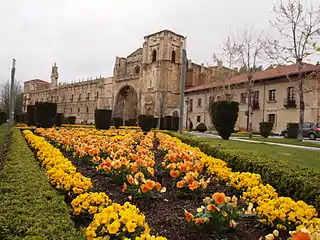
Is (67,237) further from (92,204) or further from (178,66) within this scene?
(178,66)

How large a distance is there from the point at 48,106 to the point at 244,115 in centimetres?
2360

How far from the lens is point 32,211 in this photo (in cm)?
282

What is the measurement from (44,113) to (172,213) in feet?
60.6

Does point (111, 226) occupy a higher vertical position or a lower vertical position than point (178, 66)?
lower

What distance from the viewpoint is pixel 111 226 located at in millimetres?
2406

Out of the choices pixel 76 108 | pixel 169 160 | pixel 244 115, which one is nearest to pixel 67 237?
pixel 169 160

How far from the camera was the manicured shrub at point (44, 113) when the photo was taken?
20.5m

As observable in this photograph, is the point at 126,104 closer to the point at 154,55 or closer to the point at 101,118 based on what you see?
the point at 154,55

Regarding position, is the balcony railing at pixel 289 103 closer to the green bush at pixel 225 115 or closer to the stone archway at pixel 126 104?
the green bush at pixel 225 115

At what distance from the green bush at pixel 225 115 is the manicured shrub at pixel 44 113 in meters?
11.3

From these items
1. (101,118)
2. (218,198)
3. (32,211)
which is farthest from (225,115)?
(32,211)

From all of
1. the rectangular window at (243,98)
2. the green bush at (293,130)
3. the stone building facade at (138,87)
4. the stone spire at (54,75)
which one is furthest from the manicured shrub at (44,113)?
the stone spire at (54,75)

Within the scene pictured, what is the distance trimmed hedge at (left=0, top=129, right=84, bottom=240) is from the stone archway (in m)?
55.5

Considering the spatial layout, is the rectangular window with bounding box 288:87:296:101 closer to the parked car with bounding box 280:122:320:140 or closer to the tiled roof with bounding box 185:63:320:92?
the tiled roof with bounding box 185:63:320:92
